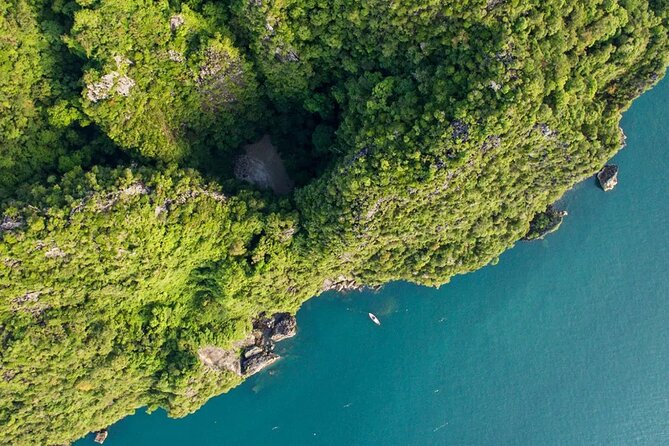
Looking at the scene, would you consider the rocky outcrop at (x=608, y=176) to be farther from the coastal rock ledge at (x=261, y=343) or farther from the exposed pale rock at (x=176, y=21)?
the exposed pale rock at (x=176, y=21)

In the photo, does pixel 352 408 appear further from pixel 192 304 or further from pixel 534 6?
pixel 534 6

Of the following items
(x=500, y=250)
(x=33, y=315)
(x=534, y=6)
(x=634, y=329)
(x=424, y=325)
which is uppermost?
(x=534, y=6)

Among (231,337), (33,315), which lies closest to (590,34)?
(231,337)

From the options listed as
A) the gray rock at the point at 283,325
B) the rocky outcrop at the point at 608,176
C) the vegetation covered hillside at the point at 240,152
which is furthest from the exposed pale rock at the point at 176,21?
the rocky outcrop at the point at 608,176

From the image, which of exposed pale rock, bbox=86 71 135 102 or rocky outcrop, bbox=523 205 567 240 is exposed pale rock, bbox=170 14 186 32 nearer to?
exposed pale rock, bbox=86 71 135 102

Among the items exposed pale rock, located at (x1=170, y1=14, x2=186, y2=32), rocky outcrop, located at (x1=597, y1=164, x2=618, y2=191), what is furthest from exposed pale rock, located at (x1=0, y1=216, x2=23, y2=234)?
rocky outcrop, located at (x1=597, y1=164, x2=618, y2=191)
